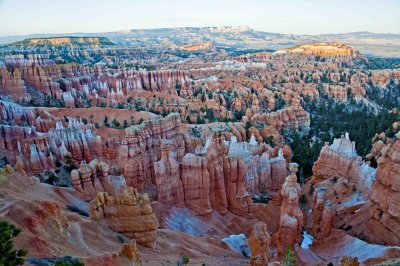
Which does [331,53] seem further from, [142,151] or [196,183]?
[196,183]

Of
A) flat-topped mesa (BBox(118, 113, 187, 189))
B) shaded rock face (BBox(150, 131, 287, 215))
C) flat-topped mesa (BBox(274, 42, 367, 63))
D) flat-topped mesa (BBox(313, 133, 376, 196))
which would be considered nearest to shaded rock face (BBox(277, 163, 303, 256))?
shaded rock face (BBox(150, 131, 287, 215))

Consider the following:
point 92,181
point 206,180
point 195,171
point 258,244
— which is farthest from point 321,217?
point 92,181

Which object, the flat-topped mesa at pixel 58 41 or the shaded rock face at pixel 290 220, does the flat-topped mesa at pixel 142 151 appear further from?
the flat-topped mesa at pixel 58 41

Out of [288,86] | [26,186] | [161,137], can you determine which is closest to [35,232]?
[26,186]

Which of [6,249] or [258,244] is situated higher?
[6,249]

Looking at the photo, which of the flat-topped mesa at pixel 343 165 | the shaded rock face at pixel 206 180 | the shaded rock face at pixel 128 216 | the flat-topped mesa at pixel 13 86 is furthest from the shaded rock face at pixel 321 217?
the flat-topped mesa at pixel 13 86

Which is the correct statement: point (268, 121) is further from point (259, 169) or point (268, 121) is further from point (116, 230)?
point (116, 230)
